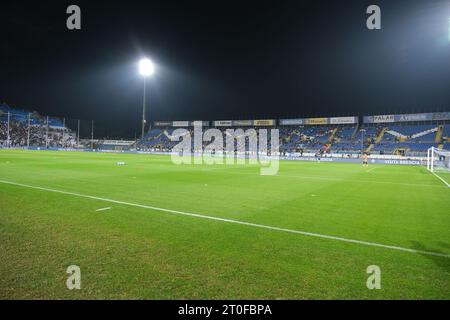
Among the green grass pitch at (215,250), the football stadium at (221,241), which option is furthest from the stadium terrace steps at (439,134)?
the green grass pitch at (215,250)

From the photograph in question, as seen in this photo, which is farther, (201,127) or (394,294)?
(201,127)

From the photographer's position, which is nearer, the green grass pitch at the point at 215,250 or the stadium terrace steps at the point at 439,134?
the green grass pitch at the point at 215,250

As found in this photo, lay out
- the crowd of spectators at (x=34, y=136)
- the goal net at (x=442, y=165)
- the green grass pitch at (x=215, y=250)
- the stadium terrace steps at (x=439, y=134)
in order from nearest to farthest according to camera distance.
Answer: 1. the green grass pitch at (x=215, y=250)
2. the goal net at (x=442, y=165)
3. the stadium terrace steps at (x=439, y=134)
4. the crowd of spectators at (x=34, y=136)

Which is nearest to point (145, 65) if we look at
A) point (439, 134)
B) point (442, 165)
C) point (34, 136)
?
point (442, 165)

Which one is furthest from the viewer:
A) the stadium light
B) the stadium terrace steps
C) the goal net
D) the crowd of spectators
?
the crowd of spectators

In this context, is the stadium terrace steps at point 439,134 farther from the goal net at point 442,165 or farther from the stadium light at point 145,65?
the stadium light at point 145,65

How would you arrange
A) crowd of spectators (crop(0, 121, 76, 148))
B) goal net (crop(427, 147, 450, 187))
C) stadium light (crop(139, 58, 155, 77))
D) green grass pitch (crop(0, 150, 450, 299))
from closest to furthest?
→ green grass pitch (crop(0, 150, 450, 299)), goal net (crop(427, 147, 450, 187)), stadium light (crop(139, 58, 155, 77)), crowd of spectators (crop(0, 121, 76, 148))

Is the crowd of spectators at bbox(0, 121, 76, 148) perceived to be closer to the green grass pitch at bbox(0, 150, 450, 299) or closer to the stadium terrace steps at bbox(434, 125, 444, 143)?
the green grass pitch at bbox(0, 150, 450, 299)

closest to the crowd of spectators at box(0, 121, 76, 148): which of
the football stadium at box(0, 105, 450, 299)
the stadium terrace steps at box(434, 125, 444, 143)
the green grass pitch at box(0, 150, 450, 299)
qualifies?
the football stadium at box(0, 105, 450, 299)

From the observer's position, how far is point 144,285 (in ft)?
11.7
